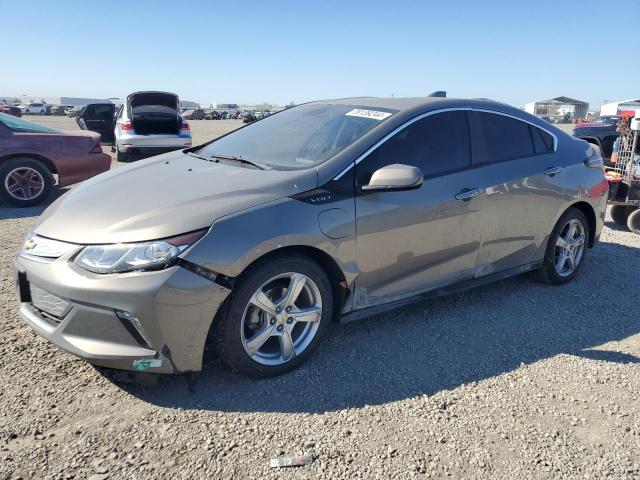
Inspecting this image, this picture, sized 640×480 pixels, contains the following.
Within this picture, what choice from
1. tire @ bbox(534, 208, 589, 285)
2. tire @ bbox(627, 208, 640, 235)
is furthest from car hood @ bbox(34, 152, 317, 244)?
tire @ bbox(627, 208, 640, 235)

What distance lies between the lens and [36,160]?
7391 mm

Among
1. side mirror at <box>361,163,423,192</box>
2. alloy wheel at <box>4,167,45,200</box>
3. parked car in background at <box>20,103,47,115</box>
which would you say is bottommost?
alloy wheel at <box>4,167,45,200</box>

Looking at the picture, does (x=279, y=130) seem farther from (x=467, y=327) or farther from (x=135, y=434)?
(x=135, y=434)

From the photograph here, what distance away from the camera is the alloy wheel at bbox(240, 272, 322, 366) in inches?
112

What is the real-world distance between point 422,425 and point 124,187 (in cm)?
227

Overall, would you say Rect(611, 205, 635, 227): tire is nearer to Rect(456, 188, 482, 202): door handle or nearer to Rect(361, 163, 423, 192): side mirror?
Rect(456, 188, 482, 202): door handle

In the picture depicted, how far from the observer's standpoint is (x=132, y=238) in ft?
8.28

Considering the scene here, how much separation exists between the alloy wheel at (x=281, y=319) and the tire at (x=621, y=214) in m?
5.69

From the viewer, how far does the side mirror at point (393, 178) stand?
299 cm

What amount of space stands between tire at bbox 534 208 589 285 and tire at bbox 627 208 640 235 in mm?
2352

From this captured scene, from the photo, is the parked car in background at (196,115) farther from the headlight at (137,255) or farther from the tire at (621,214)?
the headlight at (137,255)

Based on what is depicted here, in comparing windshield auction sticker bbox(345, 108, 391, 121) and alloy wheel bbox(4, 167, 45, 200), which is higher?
windshield auction sticker bbox(345, 108, 391, 121)

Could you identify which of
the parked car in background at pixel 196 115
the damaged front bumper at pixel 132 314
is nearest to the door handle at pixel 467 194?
the damaged front bumper at pixel 132 314

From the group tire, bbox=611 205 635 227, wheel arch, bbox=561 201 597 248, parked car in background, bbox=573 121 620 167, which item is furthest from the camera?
parked car in background, bbox=573 121 620 167
